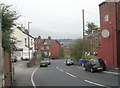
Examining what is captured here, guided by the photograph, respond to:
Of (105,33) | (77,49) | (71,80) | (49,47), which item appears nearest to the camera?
(71,80)

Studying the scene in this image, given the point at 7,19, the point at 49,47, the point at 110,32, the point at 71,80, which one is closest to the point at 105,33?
the point at 110,32

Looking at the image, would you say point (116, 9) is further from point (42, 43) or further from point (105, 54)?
point (42, 43)

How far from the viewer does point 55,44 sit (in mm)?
175125

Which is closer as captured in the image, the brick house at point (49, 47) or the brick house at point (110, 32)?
the brick house at point (110, 32)

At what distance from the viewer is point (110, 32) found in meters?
45.6

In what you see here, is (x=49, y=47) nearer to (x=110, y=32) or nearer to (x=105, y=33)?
(x=105, y=33)

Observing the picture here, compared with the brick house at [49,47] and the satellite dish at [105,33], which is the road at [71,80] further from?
the brick house at [49,47]

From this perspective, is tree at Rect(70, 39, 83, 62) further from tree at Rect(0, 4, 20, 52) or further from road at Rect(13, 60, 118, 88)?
tree at Rect(0, 4, 20, 52)

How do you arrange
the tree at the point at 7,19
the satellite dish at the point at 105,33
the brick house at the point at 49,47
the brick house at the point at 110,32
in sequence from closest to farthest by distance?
1. the tree at the point at 7,19
2. the brick house at the point at 110,32
3. the satellite dish at the point at 105,33
4. the brick house at the point at 49,47

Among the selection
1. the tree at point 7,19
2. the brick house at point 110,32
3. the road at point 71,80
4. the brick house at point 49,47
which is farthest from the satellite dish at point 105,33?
the brick house at point 49,47

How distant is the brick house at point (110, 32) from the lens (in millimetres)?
43188

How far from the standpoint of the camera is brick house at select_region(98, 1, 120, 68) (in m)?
43.2

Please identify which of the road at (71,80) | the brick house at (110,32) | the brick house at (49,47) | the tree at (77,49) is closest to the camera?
the road at (71,80)

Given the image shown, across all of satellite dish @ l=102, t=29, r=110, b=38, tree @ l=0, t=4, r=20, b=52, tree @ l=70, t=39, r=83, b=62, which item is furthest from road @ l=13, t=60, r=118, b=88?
tree @ l=70, t=39, r=83, b=62
